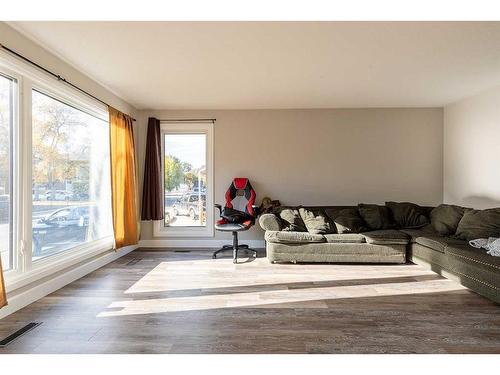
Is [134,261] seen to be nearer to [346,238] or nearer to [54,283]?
[54,283]

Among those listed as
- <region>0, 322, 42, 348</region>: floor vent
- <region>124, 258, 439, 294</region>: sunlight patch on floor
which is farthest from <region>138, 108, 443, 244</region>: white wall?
<region>0, 322, 42, 348</region>: floor vent

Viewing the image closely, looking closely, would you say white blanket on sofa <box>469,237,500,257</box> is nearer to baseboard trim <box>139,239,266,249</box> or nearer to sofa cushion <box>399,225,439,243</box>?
sofa cushion <box>399,225,439,243</box>

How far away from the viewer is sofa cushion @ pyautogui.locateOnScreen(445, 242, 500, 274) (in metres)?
3.20

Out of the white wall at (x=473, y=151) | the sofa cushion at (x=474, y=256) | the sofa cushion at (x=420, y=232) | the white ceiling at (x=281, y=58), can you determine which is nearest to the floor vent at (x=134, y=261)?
the white ceiling at (x=281, y=58)

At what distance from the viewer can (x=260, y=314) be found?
289cm

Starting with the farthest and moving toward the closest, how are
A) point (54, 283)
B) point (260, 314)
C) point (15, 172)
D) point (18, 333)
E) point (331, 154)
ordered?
point (331, 154) → point (54, 283) → point (15, 172) → point (260, 314) → point (18, 333)

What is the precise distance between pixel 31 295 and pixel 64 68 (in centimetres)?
241

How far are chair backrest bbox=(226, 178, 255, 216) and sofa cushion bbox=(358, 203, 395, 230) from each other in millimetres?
1762

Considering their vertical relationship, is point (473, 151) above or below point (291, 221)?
above

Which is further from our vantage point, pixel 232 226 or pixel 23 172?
pixel 232 226

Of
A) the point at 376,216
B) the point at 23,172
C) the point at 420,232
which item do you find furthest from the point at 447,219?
the point at 23,172

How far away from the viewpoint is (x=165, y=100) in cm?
539

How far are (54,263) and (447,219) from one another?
502 centimetres

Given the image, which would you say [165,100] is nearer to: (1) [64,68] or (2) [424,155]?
(1) [64,68]
